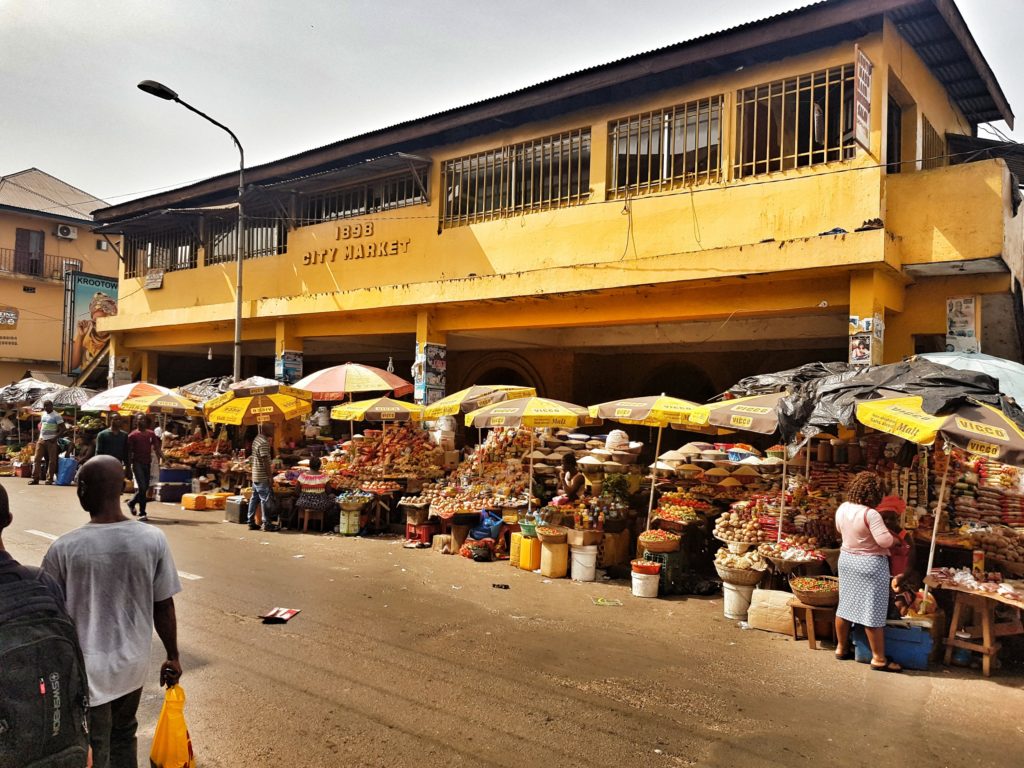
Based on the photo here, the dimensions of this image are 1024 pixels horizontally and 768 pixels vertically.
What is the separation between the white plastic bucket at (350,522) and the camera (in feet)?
42.4

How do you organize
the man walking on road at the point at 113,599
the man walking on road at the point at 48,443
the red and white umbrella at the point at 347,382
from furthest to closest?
the man walking on road at the point at 48,443 → the red and white umbrella at the point at 347,382 → the man walking on road at the point at 113,599

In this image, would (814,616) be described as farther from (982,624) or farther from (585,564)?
(585,564)

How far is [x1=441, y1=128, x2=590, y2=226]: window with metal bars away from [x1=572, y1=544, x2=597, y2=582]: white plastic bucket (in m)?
6.96

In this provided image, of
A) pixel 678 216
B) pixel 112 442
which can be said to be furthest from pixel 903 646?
pixel 112 442

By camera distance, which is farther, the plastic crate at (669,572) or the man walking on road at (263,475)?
the man walking on road at (263,475)

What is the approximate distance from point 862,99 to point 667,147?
3.39 m

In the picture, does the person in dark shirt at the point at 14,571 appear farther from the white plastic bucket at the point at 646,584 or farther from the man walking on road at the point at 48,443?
the man walking on road at the point at 48,443

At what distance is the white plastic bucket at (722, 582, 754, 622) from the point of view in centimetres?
809

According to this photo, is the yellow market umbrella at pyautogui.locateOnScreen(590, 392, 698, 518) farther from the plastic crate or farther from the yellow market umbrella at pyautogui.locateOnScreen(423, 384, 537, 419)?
the yellow market umbrella at pyautogui.locateOnScreen(423, 384, 537, 419)

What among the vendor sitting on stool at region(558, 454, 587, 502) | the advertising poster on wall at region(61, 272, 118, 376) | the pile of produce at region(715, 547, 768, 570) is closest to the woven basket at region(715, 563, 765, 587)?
the pile of produce at region(715, 547, 768, 570)

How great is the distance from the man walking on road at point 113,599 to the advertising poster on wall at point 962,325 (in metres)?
11.2

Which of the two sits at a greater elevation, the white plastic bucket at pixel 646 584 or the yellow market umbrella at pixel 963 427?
the yellow market umbrella at pixel 963 427

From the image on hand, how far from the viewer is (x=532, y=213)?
14.3m

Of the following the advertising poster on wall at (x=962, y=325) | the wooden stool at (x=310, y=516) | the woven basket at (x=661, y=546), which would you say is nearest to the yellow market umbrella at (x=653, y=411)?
the woven basket at (x=661, y=546)
